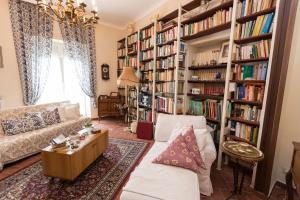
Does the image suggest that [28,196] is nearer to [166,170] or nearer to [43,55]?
[166,170]

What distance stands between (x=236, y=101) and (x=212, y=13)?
139cm

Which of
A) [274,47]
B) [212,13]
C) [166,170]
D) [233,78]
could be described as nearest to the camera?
[166,170]

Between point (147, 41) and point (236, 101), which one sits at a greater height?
point (147, 41)

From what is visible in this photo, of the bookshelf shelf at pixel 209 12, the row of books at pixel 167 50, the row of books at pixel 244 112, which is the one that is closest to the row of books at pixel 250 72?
the row of books at pixel 244 112

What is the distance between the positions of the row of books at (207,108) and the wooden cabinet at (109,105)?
255cm

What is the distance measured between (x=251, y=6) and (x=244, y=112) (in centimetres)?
132

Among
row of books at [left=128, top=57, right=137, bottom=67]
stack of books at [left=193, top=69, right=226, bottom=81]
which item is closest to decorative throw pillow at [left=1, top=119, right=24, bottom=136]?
row of books at [left=128, top=57, right=137, bottom=67]

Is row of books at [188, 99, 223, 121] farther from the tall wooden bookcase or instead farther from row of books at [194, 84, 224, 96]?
row of books at [194, 84, 224, 96]

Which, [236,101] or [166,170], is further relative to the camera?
[236,101]

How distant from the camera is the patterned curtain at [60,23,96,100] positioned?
3912 millimetres

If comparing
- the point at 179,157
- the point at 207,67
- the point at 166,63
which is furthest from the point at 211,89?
the point at 179,157

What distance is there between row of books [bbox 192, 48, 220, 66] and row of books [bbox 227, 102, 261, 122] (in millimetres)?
803

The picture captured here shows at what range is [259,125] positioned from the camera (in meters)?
1.85

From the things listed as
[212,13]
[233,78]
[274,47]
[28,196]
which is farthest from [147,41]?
[28,196]
